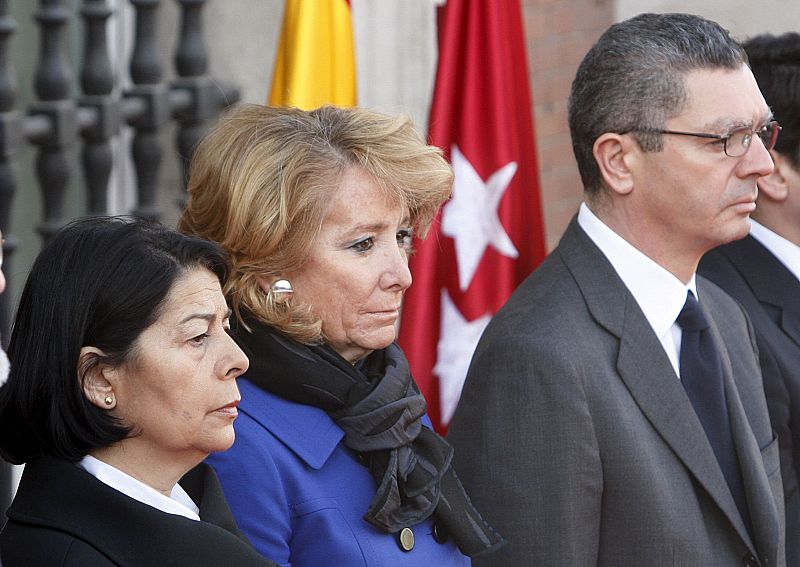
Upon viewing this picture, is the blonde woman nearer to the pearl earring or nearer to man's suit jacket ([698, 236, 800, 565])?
the pearl earring

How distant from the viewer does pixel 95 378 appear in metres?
2.10

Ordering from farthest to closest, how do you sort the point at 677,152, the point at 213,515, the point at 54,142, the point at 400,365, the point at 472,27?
the point at 472,27, the point at 54,142, the point at 677,152, the point at 400,365, the point at 213,515

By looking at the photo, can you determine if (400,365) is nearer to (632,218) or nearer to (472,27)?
(632,218)

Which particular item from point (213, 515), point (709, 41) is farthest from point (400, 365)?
point (709, 41)

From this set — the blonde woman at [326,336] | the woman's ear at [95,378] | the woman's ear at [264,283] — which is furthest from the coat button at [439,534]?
the woman's ear at [95,378]

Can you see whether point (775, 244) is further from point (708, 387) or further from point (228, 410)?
point (228, 410)

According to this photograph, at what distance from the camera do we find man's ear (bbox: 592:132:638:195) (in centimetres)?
293

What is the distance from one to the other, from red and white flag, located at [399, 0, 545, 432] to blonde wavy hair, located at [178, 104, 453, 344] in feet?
4.17

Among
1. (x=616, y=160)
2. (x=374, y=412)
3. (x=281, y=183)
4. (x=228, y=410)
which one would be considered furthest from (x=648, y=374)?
(x=228, y=410)

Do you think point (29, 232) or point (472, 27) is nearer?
point (472, 27)

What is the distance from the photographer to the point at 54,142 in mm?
3762

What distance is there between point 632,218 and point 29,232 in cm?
213

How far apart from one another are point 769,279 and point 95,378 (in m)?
1.97

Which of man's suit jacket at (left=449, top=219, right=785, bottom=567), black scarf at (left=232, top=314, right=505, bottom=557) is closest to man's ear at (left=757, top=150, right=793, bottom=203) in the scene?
man's suit jacket at (left=449, top=219, right=785, bottom=567)
